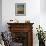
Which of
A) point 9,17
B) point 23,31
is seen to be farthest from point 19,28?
point 9,17

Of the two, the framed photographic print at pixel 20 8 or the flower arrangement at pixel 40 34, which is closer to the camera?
the flower arrangement at pixel 40 34

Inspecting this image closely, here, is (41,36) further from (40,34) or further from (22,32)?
(22,32)

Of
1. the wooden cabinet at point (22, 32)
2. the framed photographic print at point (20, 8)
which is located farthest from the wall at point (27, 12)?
the wooden cabinet at point (22, 32)

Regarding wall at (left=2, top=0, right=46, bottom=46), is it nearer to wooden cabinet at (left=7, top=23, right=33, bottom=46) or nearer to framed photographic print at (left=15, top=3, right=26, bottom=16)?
framed photographic print at (left=15, top=3, right=26, bottom=16)

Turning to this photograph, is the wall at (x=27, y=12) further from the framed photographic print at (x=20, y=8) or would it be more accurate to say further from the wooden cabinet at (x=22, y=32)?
the wooden cabinet at (x=22, y=32)

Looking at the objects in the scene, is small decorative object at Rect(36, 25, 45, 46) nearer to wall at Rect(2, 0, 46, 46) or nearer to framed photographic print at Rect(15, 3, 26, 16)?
wall at Rect(2, 0, 46, 46)

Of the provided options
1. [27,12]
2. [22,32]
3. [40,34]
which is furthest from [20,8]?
[40,34]

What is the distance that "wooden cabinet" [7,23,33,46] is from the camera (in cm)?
589

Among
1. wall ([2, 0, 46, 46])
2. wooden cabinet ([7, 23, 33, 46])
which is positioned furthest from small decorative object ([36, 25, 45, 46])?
wooden cabinet ([7, 23, 33, 46])

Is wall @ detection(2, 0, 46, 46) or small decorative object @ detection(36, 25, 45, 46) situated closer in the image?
small decorative object @ detection(36, 25, 45, 46)

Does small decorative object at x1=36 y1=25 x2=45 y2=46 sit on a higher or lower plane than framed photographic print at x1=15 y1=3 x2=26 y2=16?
lower

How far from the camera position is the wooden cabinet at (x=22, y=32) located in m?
5.89

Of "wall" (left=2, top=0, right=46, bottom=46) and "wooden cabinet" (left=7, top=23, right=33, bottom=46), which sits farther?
"wall" (left=2, top=0, right=46, bottom=46)

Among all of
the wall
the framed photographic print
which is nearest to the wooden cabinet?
the wall
